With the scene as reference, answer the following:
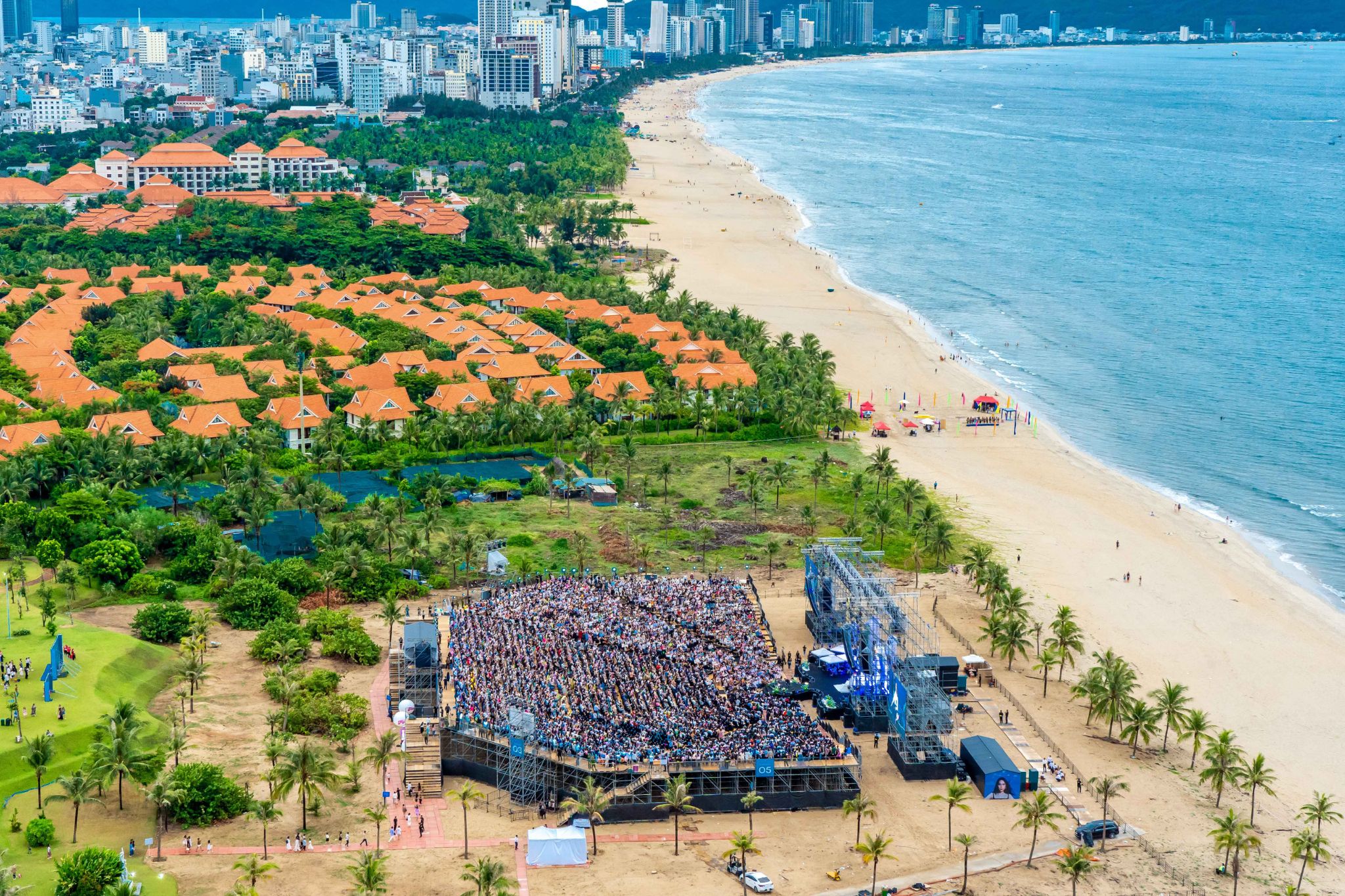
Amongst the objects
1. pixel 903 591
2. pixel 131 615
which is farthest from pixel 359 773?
pixel 903 591

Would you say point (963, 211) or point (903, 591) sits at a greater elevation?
point (963, 211)

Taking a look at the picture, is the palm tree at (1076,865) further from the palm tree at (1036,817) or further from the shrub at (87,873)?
the shrub at (87,873)

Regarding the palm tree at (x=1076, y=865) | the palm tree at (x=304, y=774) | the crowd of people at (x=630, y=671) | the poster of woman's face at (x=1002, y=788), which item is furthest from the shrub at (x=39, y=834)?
the palm tree at (x=1076, y=865)

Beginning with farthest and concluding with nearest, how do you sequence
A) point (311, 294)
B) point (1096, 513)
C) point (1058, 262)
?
1. point (1058, 262)
2. point (311, 294)
3. point (1096, 513)

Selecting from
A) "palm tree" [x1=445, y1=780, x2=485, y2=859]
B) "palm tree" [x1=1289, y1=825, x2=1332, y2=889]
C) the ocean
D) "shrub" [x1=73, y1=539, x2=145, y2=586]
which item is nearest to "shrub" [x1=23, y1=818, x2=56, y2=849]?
"palm tree" [x1=445, y1=780, x2=485, y2=859]

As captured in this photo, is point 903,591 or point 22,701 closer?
point 22,701

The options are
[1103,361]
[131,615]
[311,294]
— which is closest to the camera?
[131,615]

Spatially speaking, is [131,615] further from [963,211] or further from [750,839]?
[963,211]
